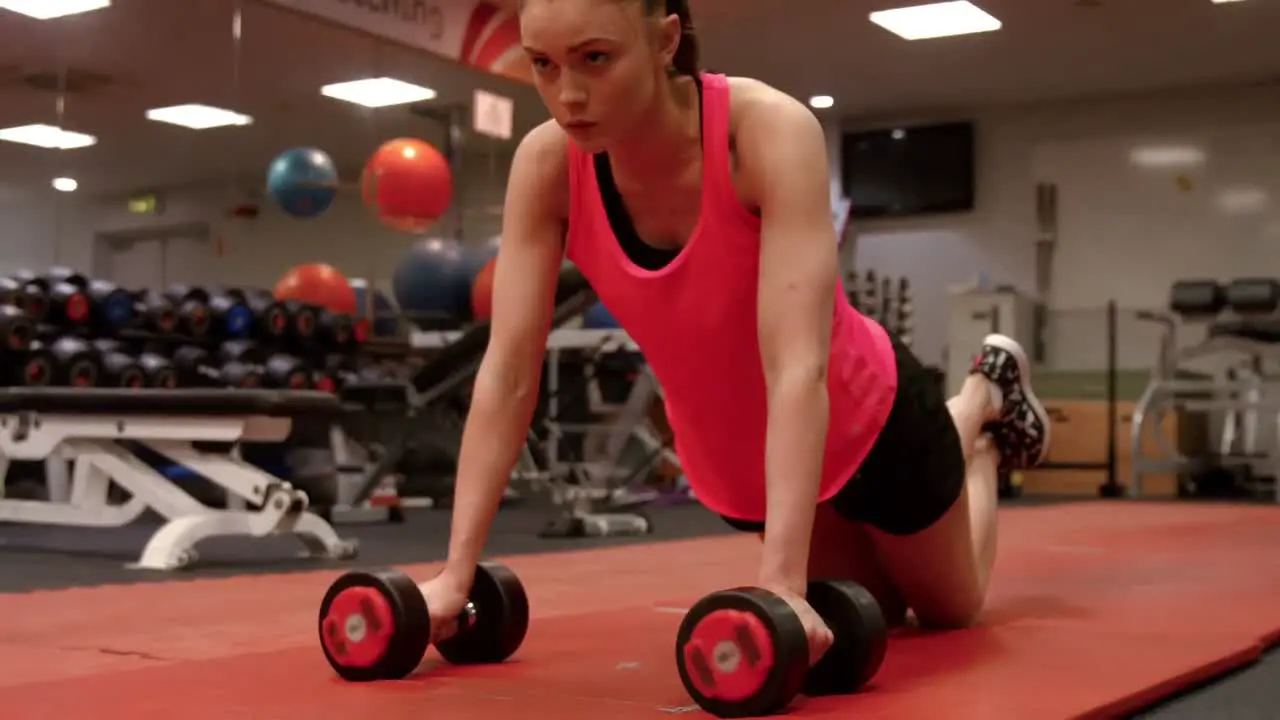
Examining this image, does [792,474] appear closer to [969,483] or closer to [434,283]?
[969,483]

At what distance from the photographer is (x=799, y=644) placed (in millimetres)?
1135

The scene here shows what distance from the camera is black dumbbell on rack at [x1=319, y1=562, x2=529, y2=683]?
1.31 m

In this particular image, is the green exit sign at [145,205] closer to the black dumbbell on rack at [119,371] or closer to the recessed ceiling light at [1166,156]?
the black dumbbell on rack at [119,371]

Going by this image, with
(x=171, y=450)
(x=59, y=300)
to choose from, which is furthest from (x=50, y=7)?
(x=171, y=450)

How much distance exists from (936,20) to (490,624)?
6575 millimetres

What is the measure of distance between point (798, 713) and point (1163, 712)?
17.7 inches

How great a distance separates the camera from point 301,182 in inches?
242

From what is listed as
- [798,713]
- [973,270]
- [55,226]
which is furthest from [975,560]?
[973,270]

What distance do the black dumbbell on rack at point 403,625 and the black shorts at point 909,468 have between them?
331 millimetres

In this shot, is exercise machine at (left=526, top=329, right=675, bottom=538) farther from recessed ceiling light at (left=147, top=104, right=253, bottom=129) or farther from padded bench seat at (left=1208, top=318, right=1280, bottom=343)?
recessed ceiling light at (left=147, top=104, right=253, bottom=129)

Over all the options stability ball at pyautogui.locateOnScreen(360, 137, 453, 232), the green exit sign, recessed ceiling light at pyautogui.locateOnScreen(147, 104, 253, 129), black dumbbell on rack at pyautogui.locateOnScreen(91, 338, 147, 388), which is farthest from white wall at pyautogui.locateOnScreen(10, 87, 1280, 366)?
black dumbbell on rack at pyautogui.locateOnScreen(91, 338, 147, 388)

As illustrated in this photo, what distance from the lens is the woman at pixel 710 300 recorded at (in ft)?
3.98

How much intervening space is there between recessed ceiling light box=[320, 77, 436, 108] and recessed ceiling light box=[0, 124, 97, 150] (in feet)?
6.11

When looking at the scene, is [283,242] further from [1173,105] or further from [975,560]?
[975,560]
